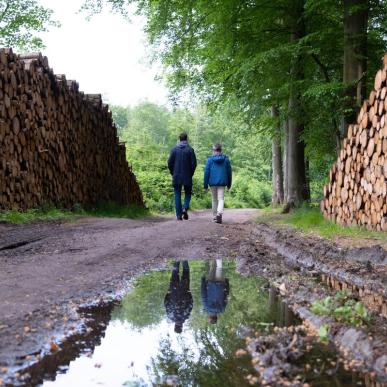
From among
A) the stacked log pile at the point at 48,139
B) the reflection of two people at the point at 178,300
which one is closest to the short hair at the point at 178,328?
the reflection of two people at the point at 178,300

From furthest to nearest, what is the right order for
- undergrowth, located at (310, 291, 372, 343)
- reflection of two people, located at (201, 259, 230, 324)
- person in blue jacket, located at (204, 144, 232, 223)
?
person in blue jacket, located at (204, 144, 232, 223) → reflection of two people, located at (201, 259, 230, 324) → undergrowth, located at (310, 291, 372, 343)

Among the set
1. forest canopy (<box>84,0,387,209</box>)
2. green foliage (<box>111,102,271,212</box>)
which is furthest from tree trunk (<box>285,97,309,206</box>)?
green foliage (<box>111,102,271,212</box>)

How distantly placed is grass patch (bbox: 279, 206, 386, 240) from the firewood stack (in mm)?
210

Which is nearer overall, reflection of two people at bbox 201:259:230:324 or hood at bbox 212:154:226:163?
reflection of two people at bbox 201:259:230:324

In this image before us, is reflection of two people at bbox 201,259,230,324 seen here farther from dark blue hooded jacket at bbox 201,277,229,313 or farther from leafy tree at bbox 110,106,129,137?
leafy tree at bbox 110,106,129,137

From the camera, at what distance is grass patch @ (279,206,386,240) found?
747 centimetres

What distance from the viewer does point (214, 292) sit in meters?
4.05

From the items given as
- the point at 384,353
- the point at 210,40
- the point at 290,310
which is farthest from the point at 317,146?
the point at 384,353

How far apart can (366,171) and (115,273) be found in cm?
503

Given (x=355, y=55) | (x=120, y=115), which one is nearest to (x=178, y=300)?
(x=355, y=55)

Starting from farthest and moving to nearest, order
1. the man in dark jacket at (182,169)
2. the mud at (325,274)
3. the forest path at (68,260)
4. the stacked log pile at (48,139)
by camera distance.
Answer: the man in dark jacket at (182,169) < the stacked log pile at (48,139) < the forest path at (68,260) < the mud at (325,274)

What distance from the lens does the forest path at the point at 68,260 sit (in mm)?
2963

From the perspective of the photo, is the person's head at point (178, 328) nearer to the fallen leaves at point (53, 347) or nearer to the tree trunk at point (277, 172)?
the fallen leaves at point (53, 347)

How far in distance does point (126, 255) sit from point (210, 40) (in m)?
8.02
